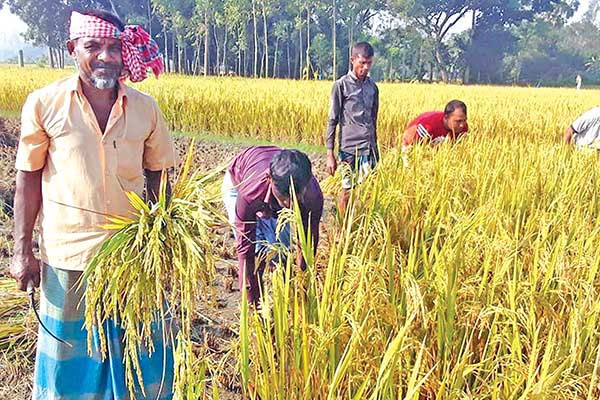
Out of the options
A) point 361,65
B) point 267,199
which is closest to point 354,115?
point 361,65

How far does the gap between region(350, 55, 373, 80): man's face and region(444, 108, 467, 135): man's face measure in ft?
2.22

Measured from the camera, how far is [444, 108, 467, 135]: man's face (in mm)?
3818

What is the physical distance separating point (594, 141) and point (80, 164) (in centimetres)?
377

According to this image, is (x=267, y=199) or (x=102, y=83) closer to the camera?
(x=102, y=83)

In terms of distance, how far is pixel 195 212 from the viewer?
1390 mm

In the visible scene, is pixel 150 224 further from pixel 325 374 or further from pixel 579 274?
pixel 579 274

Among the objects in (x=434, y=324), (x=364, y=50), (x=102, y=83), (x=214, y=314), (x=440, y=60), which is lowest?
(x=214, y=314)

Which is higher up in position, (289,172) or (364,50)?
(364,50)

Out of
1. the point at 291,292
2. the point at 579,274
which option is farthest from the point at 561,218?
the point at 291,292

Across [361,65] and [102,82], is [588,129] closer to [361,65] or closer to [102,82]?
[361,65]

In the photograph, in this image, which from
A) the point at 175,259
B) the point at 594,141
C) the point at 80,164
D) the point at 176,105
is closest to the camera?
the point at 175,259

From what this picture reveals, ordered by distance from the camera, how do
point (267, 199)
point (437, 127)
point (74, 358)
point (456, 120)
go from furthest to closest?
1. point (437, 127)
2. point (456, 120)
3. point (267, 199)
4. point (74, 358)

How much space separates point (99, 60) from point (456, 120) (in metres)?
2.77

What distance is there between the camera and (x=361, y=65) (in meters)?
3.74
